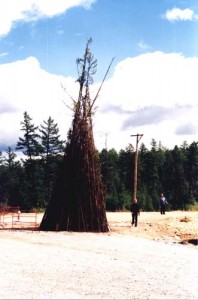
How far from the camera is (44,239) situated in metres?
18.0

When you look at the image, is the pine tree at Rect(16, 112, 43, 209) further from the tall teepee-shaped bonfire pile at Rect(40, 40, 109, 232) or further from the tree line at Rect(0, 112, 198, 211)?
the tall teepee-shaped bonfire pile at Rect(40, 40, 109, 232)

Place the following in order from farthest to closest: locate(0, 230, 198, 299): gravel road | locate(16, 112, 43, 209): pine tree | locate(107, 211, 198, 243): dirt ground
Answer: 1. locate(16, 112, 43, 209): pine tree
2. locate(107, 211, 198, 243): dirt ground
3. locate(0, 230, 198, 299): gravel road

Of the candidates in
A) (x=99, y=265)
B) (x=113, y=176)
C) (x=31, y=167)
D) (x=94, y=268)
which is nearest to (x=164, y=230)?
(x=99, y=265)

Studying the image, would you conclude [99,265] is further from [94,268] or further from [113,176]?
[113,176]

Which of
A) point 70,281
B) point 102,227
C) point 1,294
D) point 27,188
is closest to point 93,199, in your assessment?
point 102,227

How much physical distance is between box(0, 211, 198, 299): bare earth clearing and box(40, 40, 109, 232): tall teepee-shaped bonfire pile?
784mm

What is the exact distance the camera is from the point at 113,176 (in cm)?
10000

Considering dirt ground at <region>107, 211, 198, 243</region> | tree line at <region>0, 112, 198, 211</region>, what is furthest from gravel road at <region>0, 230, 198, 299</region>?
tree line at <region>0, 112, 198, 211</region>

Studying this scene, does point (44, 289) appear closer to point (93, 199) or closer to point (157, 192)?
point (93, 199)

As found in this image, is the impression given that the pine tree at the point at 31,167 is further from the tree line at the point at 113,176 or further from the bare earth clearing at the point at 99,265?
the bare earth clearing at the point at 99,265

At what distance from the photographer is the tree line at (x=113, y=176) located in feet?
222

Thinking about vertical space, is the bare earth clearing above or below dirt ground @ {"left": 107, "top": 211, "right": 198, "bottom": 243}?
below

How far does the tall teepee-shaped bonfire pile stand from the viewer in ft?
67.0

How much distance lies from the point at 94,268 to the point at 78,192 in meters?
8.05
